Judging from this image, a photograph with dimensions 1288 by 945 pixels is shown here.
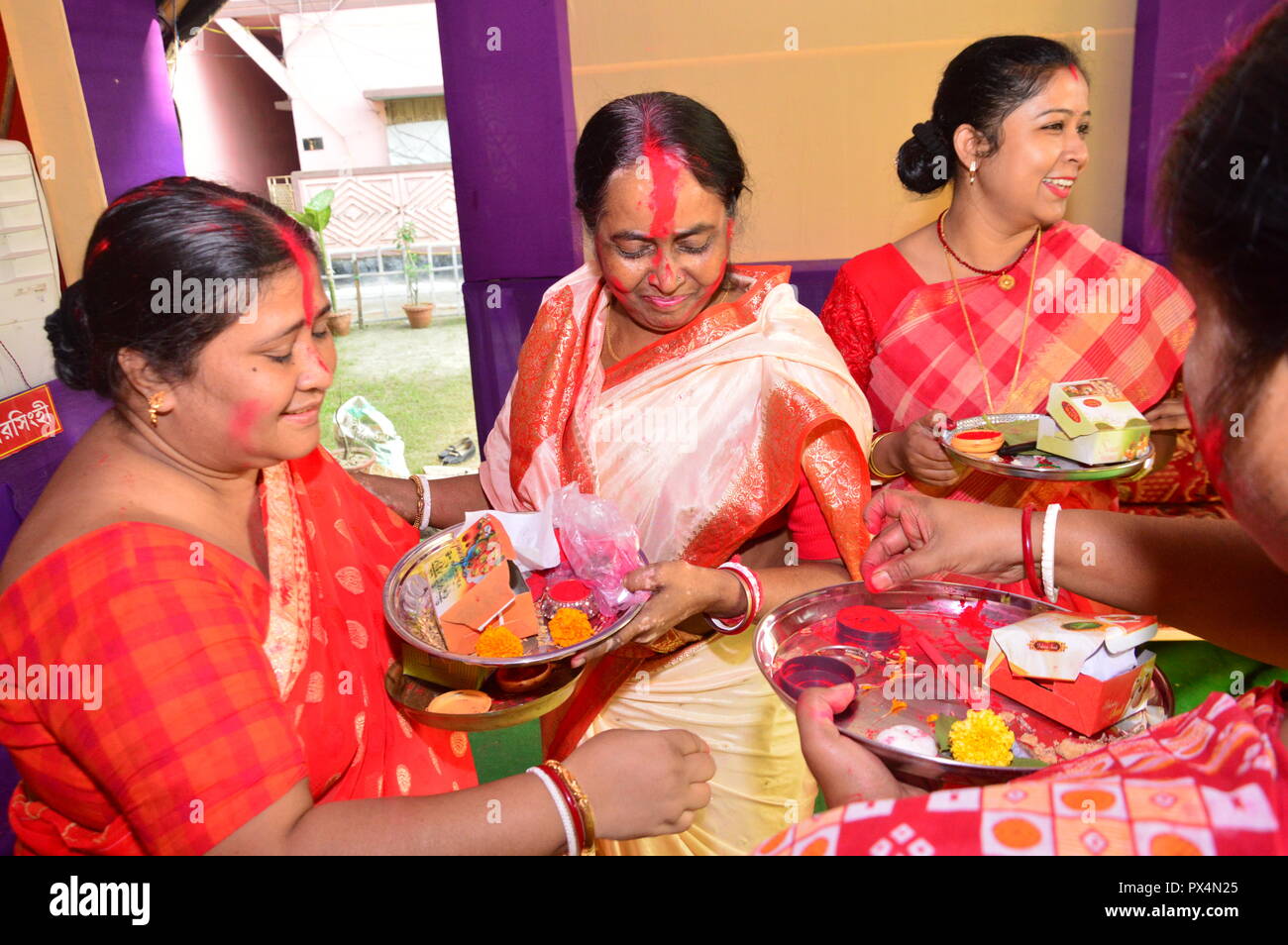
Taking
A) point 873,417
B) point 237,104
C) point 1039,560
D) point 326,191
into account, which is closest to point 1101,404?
point 873,417

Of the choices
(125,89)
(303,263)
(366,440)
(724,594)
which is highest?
(125,89)

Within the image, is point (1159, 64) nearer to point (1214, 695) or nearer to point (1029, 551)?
point (1029, 551)

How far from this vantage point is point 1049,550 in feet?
5.41

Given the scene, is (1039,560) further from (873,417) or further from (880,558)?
(873,417)

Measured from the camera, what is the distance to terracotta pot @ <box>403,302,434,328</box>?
10.3 meters

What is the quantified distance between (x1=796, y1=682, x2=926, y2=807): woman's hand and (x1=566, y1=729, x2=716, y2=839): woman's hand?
35 centimetres

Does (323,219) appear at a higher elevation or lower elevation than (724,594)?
higher

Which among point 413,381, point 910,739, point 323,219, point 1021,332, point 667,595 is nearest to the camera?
Result: point 910,739

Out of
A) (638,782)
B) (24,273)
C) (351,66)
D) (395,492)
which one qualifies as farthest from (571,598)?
(351,66)

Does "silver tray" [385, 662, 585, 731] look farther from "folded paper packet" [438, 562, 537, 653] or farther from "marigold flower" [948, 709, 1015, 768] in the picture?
"marigold flower" [948, 709, 1015, 768]

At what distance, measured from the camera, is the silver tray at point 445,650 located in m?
1.72

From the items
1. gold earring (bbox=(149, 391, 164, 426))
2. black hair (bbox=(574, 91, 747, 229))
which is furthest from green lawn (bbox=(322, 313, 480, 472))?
gold earring (bbox=(149, 391, 164, 426))

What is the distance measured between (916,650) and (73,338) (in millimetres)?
1634

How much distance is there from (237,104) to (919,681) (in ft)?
33.6
